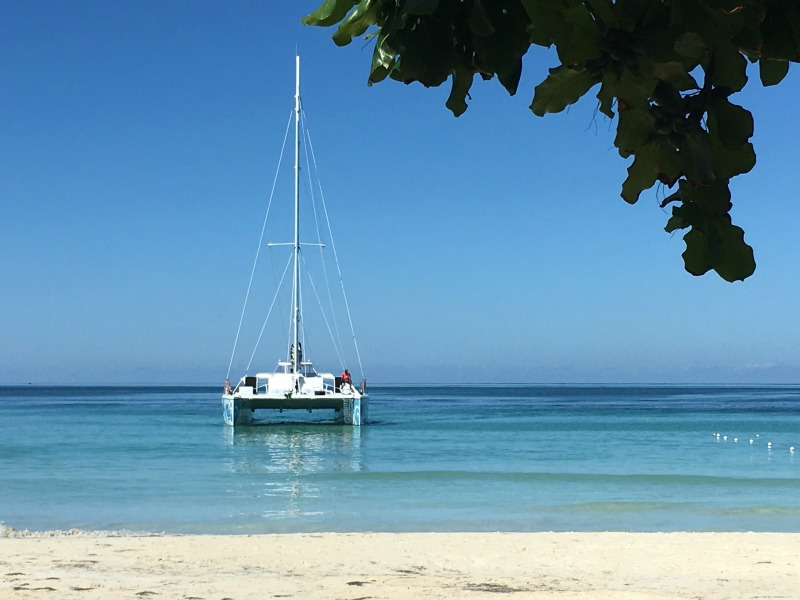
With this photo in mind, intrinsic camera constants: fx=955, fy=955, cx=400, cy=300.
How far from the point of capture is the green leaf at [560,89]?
159 centimetres

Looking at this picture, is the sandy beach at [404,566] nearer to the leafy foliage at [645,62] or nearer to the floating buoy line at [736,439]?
the leafy foliage at [645,62]

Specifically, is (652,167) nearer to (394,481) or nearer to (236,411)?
(394,481)

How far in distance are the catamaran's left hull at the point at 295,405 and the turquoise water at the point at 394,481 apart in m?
0.88

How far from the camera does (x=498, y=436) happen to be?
4172 centimetres

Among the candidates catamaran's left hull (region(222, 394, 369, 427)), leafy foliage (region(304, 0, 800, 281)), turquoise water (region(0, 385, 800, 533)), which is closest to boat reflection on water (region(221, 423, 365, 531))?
turquoise water (region(0, 385, 800, 533))

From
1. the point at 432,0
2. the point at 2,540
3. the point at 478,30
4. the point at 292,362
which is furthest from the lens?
the point at 292,362

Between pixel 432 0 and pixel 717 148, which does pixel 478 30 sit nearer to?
pixel 432 0

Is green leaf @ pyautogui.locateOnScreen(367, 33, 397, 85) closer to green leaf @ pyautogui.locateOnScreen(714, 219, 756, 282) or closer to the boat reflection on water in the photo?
green leaf @ pyautogui.locateOnScreen(714, 219, 756, 282)

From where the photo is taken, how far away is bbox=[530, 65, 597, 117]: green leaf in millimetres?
1595

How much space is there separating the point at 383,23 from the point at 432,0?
1.17 ft

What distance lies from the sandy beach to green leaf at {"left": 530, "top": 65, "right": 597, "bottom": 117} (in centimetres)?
814

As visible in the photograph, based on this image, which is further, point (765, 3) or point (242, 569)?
point (242, 569)

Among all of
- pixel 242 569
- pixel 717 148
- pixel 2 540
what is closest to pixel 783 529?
pixel 242 569

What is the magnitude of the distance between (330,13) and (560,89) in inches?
16.7
